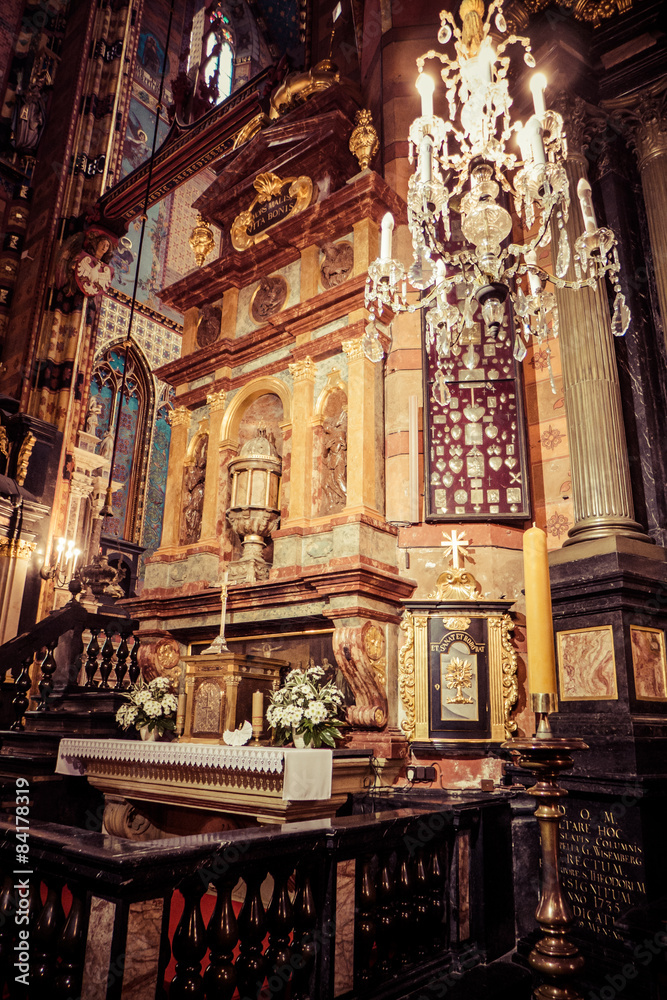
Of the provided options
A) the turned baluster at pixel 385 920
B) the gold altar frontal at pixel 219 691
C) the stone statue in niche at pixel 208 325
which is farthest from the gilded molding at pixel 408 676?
the stone statue in niche at pixel 208 325

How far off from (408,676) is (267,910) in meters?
3.46

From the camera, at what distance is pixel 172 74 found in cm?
1683

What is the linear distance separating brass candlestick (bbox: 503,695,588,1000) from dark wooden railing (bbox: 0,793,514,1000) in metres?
0.95

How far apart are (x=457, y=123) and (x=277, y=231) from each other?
2.29 metres

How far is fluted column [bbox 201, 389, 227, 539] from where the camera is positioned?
300 inches

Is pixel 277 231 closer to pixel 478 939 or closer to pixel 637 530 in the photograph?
pixel 637 530

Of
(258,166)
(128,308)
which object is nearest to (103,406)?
(128,308)

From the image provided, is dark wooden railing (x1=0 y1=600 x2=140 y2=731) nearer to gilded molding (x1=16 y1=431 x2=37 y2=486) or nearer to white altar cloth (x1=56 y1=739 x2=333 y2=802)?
white altar cloth (x1=56 y1=739 x2=333 y2=802)

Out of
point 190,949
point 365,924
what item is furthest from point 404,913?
point 190,949

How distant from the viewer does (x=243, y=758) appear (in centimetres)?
479

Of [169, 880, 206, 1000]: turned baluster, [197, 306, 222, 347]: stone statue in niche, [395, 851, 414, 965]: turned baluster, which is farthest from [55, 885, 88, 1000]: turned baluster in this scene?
[197, 306, 222, 347]: stone statue in niche

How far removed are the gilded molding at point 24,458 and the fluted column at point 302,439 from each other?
6148 millimetres

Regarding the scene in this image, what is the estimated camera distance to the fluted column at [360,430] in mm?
6336

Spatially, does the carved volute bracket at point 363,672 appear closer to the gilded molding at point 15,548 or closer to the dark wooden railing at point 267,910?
the dark wooden railing at point 267,910
